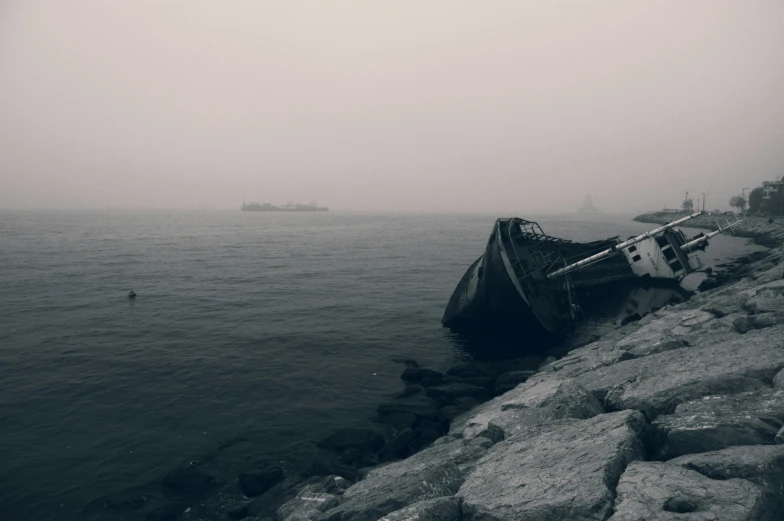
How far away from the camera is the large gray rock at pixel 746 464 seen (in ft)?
17.3

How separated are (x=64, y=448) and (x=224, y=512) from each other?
699 cm

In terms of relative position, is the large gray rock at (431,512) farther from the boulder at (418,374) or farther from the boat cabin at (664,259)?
the boat cabin at (664,259)

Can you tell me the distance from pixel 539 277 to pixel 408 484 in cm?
2148

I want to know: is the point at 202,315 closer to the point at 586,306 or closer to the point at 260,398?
the point at 260,398

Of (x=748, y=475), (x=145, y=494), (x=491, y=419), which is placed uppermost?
(x=748, y=475)

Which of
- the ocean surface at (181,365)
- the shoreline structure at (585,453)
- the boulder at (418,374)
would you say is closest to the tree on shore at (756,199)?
the ocean surface at (181,365)

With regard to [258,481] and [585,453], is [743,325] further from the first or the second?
[258,481]

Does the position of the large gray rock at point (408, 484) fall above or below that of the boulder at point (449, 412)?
above

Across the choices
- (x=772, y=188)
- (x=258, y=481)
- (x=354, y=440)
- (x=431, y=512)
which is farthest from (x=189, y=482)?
(x=772, y=188)

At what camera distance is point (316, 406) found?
1644 cm

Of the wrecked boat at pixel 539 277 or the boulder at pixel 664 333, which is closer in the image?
the boulder at pixel 664 333

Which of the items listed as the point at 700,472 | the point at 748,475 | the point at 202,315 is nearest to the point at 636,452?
the point at 700,472

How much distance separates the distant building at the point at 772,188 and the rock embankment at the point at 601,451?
143 m

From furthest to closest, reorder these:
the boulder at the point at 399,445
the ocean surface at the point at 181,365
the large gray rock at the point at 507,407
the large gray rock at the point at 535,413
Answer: the ocean surface at the point at 181,365 → the boulder at the point at 399,445 → the large gray rock at the point at 507,407 → the large gray rock at the point at 535,413
